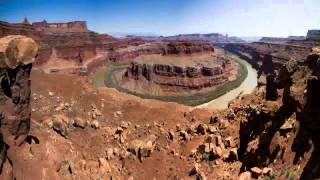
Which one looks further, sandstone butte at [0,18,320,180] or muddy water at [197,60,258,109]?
muddy water at [197,60,258,109]

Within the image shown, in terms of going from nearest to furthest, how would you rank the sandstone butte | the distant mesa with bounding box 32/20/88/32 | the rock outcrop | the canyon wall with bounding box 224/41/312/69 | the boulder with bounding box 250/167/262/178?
the rock outcrop → the sandstone butte → the boulder with bounding box 250/167/262/178 → the canyon wall with bounding box 224/41/312/69 → the distant mesa with bounding box 32/20/88/32

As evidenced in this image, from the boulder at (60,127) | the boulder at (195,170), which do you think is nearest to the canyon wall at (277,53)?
the boulder at (195,170)

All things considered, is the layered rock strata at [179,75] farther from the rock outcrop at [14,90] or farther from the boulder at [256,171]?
the rock outcrop at [14,90]

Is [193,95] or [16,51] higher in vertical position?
[16,51]

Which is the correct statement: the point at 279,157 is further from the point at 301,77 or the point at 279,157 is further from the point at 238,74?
the point at 238,74

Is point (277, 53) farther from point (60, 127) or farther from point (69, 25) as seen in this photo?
point (60, 127)

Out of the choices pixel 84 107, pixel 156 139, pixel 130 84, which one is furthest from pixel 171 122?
pixel 130 84

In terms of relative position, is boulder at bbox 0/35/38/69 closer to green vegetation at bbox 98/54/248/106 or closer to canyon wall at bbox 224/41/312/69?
canyon wall at bbox 224/41/312/69

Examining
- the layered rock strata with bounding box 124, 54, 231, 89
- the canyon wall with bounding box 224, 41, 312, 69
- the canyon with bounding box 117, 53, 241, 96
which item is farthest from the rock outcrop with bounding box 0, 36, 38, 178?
the layered rock strata with bounding box 124, 54, 231, 89

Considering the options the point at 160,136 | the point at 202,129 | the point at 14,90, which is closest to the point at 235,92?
the point at 202,129
